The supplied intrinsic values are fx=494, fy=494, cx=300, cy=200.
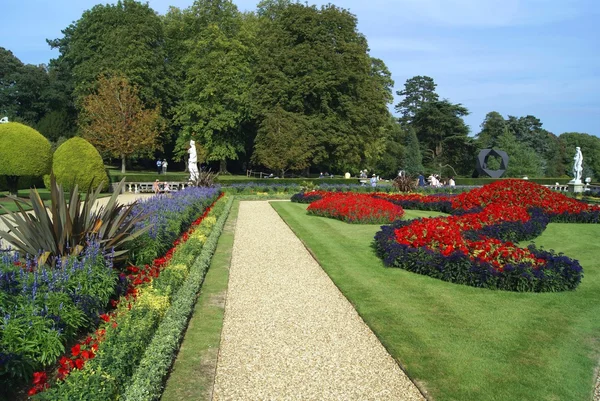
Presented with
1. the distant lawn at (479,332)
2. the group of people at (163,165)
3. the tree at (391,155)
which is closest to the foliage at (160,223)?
the distant lawn at (479,332)

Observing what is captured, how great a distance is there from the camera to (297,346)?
539 cm

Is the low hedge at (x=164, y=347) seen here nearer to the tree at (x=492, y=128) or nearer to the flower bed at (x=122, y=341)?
the flower bed at (x=122, y=341)

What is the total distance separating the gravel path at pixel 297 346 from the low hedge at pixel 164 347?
1.59 ft

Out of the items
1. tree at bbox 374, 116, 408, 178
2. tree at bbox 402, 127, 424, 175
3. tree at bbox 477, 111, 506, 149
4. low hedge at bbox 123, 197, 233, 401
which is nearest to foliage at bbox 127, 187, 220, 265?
low hedge at bbox 123, 197, 233, 401

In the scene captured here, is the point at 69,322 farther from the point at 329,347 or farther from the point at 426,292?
the point at 426,292

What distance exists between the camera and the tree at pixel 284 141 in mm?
33156

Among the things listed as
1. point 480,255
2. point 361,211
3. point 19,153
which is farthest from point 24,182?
point 480,255

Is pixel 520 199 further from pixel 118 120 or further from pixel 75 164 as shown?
pixel 118 120

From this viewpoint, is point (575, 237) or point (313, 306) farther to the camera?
point (575, 237)

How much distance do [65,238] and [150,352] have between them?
122 inches

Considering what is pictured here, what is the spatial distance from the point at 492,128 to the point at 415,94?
10759mm

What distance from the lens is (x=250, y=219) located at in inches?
636

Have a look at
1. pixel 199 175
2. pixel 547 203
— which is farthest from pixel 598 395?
pixel 199 175

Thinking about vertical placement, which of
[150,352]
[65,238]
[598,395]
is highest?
[65,238]
